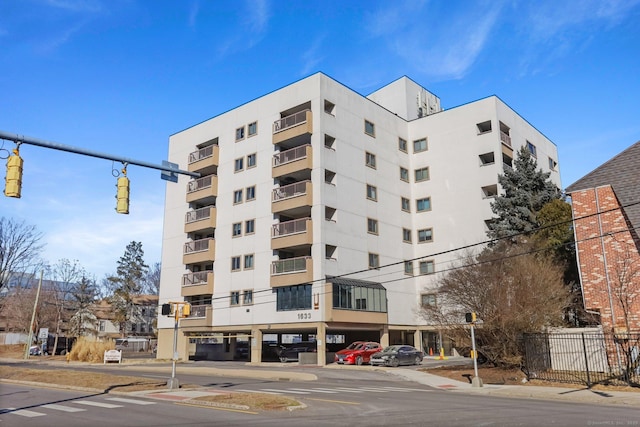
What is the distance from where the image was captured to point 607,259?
25719 millimetres

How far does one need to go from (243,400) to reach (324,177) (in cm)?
2805

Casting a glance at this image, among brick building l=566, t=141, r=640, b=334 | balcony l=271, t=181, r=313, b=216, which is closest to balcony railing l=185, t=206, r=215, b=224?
balcony l=271, t=181, r=313, b=216

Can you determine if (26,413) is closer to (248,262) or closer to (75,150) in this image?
(75,150)

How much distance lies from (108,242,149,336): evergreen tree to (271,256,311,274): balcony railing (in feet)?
150

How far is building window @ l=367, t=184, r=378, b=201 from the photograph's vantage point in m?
45.7

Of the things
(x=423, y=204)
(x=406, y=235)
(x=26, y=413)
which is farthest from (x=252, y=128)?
(x=26, y=413)

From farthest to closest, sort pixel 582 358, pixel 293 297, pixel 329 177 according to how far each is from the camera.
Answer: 1. pixel 329 177
2. pixel 293 297
3. pixel 582 358

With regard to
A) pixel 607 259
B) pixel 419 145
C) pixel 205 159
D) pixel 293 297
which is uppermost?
pixel 419 145

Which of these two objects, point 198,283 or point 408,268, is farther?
point 408,268

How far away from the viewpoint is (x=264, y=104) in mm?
47062

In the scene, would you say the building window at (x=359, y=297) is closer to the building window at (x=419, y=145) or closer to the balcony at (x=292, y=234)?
the balcony at (x=292, y=234)

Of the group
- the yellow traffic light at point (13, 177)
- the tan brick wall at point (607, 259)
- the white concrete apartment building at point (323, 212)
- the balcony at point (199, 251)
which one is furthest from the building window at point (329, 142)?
the yellow traffic light at point (13, 177)

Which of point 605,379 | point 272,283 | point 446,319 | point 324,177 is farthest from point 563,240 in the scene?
point 272,283

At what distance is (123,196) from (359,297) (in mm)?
29932
